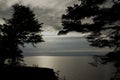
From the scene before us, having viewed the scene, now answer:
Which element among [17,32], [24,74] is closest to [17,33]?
[17,32]

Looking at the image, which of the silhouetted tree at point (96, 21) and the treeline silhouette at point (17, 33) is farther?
the treeline silhouette at point (17, 33)

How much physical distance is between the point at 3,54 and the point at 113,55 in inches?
829

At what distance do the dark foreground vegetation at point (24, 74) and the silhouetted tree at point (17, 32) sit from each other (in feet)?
35.0

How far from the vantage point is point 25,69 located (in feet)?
79.0

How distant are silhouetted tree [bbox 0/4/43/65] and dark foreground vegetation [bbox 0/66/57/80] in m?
10.7

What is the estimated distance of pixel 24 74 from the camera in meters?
23.3

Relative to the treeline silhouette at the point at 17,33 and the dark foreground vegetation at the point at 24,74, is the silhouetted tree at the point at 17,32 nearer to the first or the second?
the treeline silhouette at the point at 17,33

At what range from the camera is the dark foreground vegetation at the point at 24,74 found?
75.0 ft

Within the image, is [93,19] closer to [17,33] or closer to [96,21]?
[96,21]

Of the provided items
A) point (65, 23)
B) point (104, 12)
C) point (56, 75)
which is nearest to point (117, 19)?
point (104, 12)

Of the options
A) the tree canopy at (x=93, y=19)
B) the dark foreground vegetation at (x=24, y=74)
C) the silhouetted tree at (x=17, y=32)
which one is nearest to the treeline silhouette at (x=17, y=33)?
the silhouetted tree at (x=17, y=32)

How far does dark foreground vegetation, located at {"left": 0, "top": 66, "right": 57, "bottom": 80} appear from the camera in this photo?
22875 millimetres

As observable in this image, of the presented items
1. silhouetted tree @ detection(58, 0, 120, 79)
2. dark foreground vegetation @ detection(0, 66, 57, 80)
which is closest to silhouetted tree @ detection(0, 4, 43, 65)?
dark foreground vegetation @ detection(0, 66, 57, 80)

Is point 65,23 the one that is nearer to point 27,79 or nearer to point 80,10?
point 80,10
